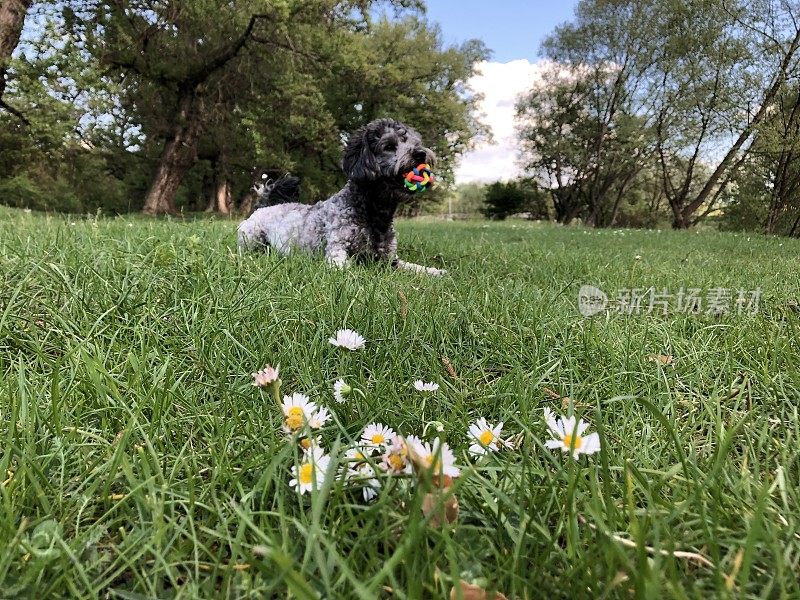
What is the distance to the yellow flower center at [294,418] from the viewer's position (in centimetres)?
114

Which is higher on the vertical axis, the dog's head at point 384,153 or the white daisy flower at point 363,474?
the dog's head at point 384,153

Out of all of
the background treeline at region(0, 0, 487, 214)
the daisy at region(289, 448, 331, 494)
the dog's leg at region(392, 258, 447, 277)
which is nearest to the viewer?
the daisy at region(289, 448, 331, 494)

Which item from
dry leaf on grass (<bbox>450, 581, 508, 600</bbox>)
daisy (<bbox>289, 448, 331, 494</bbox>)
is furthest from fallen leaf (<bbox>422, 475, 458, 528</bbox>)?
daisy (<bbox>289, 448, 331, 494</bbox>)

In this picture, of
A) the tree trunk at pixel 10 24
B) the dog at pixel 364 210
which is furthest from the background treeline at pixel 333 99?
the dog at pixel 364 210

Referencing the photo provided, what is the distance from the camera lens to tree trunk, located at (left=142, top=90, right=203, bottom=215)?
56.2 feet

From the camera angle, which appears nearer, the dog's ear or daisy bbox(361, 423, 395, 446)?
daisy bbox(361, 423, 395, 446)

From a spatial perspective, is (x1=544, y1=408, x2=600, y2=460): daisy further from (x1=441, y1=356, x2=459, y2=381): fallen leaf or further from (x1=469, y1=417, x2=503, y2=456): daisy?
(x1=441, y1=356, x2=459, y2=381): fallen leaf

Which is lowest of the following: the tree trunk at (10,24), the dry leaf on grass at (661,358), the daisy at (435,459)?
the dry leaf on grass at (661,358)

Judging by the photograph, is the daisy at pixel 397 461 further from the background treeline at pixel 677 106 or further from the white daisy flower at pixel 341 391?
the background treeline at pixel 677 106

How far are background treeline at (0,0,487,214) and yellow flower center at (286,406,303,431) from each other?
15.2 m

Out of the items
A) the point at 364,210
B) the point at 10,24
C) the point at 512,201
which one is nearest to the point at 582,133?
the point at 512,201

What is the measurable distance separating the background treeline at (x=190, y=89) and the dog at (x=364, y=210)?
39.6 feet

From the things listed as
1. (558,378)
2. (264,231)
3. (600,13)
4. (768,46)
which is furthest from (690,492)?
(600,13)

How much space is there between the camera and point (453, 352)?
6.46 ft
